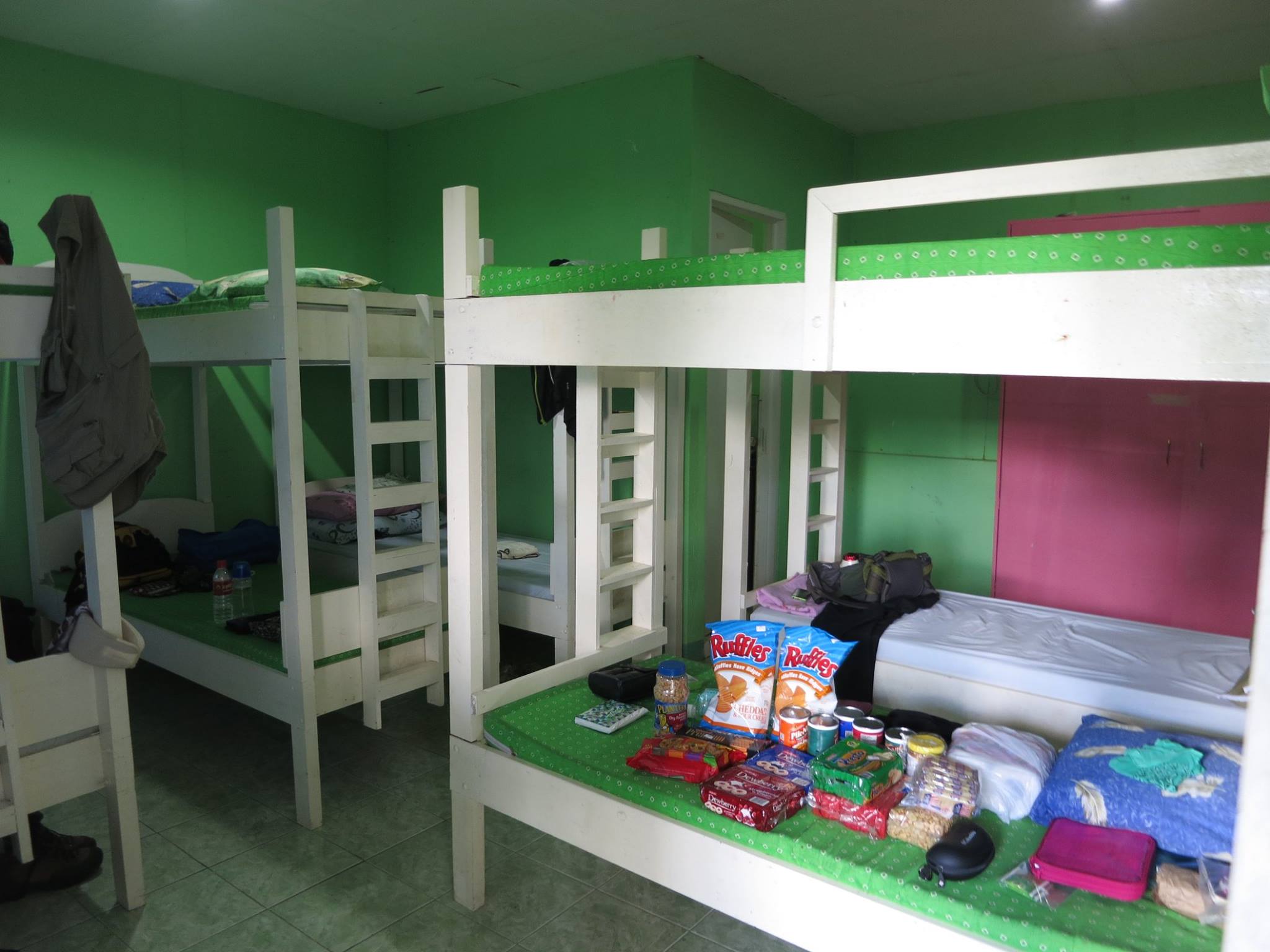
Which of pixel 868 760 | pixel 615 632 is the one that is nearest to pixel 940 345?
pixel 868 760

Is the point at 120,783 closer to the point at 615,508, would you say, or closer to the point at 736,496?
the point at 615,508

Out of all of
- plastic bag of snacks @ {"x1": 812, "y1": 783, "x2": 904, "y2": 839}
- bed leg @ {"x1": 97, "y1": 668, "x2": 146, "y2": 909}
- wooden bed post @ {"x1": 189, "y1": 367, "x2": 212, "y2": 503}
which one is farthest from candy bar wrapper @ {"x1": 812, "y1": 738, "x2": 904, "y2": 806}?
wooden bed post @ {"x1": 189, "y1": 367, "x2": 212, "y2": 503}

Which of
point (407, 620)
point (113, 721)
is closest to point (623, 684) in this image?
point (407, 620)

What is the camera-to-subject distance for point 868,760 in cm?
183

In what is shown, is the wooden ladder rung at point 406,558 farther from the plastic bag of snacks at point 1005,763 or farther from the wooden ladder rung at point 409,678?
the plastic bag of snacks at point 1005,763

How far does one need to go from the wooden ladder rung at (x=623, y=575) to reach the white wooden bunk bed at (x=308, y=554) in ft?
2.50

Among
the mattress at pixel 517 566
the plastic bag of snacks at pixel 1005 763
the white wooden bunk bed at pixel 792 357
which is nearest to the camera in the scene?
the white wooden bunk bed at pixel 792 357

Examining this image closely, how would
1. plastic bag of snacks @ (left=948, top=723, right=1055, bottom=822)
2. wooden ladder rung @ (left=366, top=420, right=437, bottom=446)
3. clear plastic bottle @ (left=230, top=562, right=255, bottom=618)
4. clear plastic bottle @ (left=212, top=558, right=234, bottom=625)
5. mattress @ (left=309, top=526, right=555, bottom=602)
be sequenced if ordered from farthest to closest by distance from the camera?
1. mattress @ (left=309, top=526, right=555, bottom=602)
2. clear plastic bottle @ (left=230, top=562, right=255, bottom=618)
3. clear plastic bottle @ (left=212, top=558, right=234, bottom=625)
4. wooden ladder rung @ (left=366, top=420, right=437, bottom=446)
5. plastic bag of snacks @ (left=948, top=723, right=1055, bottom=822)

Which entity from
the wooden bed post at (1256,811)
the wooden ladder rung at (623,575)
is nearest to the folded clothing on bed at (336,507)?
the wooden ladder rung at (623,575)

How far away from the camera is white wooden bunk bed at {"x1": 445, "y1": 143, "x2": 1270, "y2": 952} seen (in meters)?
1.19

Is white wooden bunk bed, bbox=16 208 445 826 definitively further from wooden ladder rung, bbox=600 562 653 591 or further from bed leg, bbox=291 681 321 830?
wooden ladder rung, bbox=600 562 653 591

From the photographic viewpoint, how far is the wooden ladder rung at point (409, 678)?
3.01 metres

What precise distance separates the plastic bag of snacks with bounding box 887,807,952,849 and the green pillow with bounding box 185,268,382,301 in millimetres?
2237

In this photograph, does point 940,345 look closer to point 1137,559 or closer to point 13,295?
point 13,295
